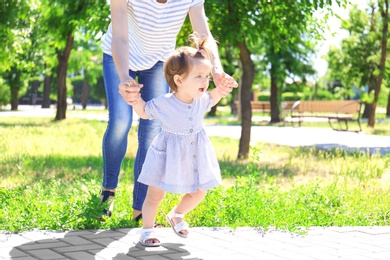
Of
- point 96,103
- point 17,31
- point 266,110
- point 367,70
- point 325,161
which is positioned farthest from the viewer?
point 96,103

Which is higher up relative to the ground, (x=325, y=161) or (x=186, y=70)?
(x=186, y=70)

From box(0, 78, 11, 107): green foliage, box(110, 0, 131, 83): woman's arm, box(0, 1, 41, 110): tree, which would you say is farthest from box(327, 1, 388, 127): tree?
box(110, 0, 131, 83): woman's arm

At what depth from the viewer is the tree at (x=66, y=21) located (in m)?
12.4

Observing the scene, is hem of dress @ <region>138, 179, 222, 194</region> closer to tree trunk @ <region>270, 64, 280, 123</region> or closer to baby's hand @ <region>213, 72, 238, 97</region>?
baby's hand @ <region>213, 72, 238, 97</region>

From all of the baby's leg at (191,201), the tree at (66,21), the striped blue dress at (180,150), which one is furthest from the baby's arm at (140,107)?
the tree at (66,21)

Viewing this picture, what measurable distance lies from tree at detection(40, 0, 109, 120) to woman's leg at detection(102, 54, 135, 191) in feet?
22.4

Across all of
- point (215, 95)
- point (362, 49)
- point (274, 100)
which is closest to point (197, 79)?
point (215, 95)

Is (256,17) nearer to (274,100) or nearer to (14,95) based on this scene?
(274,100)

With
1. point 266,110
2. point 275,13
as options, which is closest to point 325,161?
point 275,13

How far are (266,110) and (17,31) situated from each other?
2122 centimetres

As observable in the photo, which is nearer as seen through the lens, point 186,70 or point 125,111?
point 186,70

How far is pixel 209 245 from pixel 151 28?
1.60 metres

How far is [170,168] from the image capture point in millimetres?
4512

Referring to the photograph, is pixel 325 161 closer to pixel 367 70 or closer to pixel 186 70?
pixel 186 70
